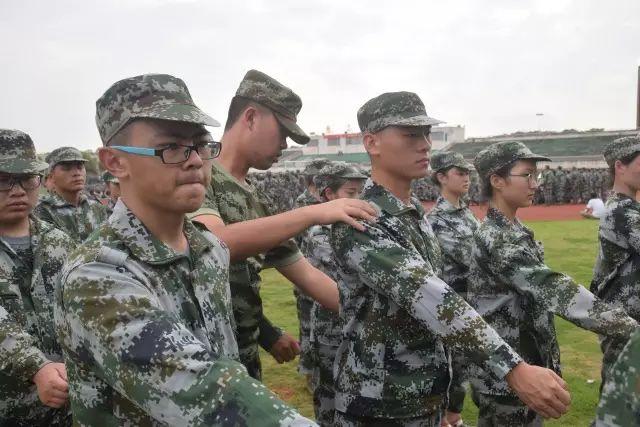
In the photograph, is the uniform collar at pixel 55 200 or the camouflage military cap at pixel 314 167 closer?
the uniform collar at pixel 55 200

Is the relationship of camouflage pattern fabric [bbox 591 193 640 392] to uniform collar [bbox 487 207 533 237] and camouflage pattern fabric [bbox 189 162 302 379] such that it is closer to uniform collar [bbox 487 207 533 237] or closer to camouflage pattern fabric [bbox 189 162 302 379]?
uniform collar [bbox 487 207 533 237]

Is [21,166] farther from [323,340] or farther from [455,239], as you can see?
[455,239]

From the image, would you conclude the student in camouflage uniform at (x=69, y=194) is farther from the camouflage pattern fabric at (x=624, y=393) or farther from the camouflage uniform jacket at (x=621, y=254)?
the camouflage pattern fabric at (x=624, y=393)

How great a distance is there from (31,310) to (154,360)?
217 cm

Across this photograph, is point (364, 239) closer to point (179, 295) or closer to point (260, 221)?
point (260, 221)

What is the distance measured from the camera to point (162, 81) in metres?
1.63

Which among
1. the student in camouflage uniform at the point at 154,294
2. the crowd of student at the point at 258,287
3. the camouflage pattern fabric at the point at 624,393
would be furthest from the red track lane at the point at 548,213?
the camouflage pattern fabric at the point at 624,393

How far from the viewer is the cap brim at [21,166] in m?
3.15

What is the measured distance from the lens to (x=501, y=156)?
11.9ft

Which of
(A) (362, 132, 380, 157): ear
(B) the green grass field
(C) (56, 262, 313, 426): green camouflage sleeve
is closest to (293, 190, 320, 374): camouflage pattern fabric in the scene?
(B) the green grass field

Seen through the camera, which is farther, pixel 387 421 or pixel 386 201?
pixel 386 201

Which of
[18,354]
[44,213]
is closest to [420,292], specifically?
[18,354]

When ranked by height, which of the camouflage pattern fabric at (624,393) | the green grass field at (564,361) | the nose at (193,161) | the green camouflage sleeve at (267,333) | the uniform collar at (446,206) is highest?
the nose at (193,161)

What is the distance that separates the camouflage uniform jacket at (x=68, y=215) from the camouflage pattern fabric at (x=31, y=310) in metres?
3.07
